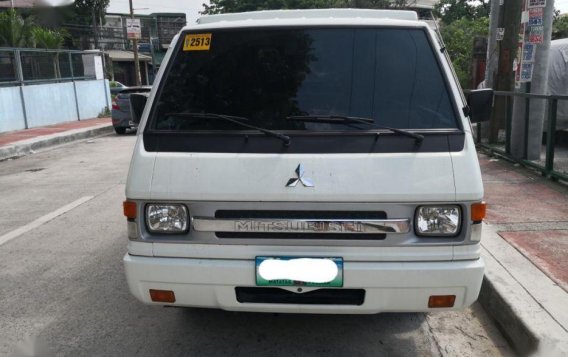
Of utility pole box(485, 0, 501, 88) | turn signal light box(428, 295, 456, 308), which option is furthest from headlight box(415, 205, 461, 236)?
utility pole box(485, 0, 501, 88)

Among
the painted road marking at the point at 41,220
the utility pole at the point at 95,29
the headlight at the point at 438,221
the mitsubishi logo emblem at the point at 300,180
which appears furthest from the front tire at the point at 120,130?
the utility pole at the point at 95,29

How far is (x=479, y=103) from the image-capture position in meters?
3.46

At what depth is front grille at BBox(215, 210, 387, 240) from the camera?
8.77 feet

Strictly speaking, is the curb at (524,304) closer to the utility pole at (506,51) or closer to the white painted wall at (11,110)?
the utility pole at (506,51)

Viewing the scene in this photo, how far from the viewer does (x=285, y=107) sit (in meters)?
3.02

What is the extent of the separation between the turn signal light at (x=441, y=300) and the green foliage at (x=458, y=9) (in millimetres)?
38435

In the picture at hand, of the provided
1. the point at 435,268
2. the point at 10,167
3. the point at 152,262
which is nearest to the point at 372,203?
the point at 435,268

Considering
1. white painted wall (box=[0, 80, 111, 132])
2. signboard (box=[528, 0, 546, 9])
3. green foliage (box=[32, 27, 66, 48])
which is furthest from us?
green foliage (box=[32, 27, 66, 48])

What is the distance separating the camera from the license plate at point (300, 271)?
266cm

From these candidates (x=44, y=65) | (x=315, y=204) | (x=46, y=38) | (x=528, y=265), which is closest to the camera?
(x=315, y=204)

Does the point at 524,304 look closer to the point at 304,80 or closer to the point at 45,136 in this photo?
the point at 304,80

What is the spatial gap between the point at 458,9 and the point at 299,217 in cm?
3990

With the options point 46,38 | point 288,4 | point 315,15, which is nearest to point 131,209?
point 315,15

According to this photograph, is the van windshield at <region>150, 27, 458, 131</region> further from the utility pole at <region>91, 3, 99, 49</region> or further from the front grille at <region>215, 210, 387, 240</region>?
the utility pole at <region>91, 3, 99, 49</region>
